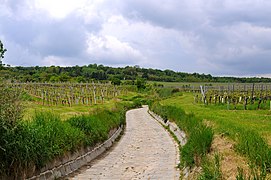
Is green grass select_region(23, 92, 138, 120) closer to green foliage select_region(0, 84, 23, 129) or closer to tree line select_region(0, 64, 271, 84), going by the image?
green foliage select_region(0, 84, 23, 129)

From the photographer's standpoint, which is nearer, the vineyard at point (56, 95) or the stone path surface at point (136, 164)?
the stone path surface at point (136, 164)

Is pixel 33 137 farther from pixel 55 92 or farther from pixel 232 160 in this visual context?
pixel 55 92

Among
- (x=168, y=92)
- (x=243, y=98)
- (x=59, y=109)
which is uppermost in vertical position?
(x=243, y=98)

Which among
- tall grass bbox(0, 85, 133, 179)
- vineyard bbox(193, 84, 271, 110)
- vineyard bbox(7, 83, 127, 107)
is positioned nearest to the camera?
tall grass bbox(0, 85, 133, 179)

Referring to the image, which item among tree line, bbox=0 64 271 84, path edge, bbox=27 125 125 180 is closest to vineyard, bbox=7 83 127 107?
path edge, bbox=27 125 125 180

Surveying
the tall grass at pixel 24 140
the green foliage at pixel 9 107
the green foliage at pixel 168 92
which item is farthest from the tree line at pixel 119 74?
the green foliage at pixel 9 107

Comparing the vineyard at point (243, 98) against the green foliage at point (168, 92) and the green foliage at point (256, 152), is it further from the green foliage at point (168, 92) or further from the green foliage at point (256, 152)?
the green foliage at point (168, 92)

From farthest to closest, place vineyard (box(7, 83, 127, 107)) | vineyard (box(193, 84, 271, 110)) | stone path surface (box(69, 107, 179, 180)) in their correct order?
vineyard (box(7, 83, 127, 107)) → vineyard (box(193, 84, 271, 110)) → stone path surface (box(69, 107, 179, 180))

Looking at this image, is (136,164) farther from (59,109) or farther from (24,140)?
(59,109)

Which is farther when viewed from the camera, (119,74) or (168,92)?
(119,74)

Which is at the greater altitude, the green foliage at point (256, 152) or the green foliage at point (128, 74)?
the green foliage at point (128, 74)

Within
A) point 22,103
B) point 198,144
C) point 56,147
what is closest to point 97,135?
point 56,147

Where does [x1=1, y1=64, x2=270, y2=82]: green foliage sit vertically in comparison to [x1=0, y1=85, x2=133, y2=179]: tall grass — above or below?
above

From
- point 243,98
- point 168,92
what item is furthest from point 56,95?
point 168,92
